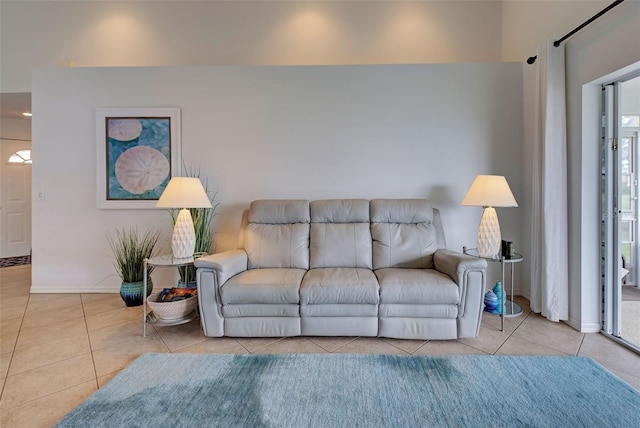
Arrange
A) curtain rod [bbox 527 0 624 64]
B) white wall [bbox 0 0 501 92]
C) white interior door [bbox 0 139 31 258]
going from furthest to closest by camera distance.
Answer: white interior door [bbox 0 139 31 258]
white wall [bbox 0 0 501 92]
curtain rod [bbox 527 0 624 64]

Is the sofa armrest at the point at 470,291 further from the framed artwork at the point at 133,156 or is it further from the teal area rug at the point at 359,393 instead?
the framed artwork at the point at 133,156

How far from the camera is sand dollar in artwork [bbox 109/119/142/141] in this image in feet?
10.9

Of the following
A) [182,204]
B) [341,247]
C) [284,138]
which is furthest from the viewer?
[284,138]

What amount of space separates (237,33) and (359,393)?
414 cm

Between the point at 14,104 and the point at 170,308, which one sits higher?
the point at 14,104

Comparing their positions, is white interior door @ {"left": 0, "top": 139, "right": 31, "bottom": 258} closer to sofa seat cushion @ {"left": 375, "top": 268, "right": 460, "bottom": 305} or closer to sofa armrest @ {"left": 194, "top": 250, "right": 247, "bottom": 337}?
sofa armrest @ {"left": 194, "top": 250, "right": 247, "bottom": 337}

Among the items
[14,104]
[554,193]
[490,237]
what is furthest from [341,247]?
[14,104]

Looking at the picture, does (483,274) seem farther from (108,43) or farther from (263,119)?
(108,43)

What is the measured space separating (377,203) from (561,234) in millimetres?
1537

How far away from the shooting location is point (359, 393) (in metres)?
Answer: 1.62

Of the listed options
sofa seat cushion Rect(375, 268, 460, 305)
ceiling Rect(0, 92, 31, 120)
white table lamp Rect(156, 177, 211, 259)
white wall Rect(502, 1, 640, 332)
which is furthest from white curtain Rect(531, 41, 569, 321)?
ceiling Rect(0, 92, 31, 120)

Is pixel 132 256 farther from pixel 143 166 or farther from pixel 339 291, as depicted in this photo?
pixel 339 291

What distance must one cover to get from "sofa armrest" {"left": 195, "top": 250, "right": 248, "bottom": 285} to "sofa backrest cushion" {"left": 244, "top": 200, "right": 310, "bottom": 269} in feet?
0.46

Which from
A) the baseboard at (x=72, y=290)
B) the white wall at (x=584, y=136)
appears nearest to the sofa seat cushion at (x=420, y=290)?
the white wall at (x=584, y=136)
